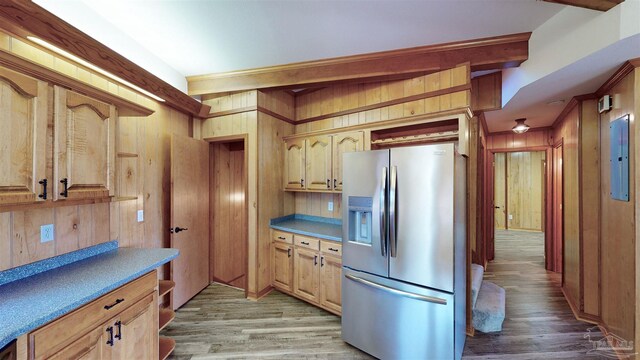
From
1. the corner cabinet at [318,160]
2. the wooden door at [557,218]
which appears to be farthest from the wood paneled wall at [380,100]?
the wooden door at [557,218]

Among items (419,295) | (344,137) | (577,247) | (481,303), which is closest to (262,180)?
(344,137)

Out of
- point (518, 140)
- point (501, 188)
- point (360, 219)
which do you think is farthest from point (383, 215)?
point (501, 188)

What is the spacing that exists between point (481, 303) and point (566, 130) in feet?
8.46

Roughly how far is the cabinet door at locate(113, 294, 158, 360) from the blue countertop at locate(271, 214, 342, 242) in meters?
1.53

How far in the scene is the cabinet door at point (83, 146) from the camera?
150 cm

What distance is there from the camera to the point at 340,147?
306 centimetres

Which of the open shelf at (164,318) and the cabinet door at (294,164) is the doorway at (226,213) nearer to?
the cabinet door at (294,164)

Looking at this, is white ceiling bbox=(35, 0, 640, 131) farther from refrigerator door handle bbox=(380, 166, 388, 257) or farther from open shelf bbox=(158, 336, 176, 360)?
open shelf bbox=(158, 336, 176, 360)

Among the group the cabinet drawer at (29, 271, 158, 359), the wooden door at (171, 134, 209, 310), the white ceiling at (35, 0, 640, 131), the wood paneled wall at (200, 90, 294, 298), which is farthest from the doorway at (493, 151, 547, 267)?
the cabinet drawer at (29, 271, 158, 359)

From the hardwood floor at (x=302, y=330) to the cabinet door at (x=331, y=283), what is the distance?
0.53 ft

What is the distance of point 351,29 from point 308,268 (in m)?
2.47

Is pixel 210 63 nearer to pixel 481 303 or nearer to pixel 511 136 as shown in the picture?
pixel 481 303

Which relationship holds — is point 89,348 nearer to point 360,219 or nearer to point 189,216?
point 189,216

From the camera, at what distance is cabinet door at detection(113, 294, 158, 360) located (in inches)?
60.5
